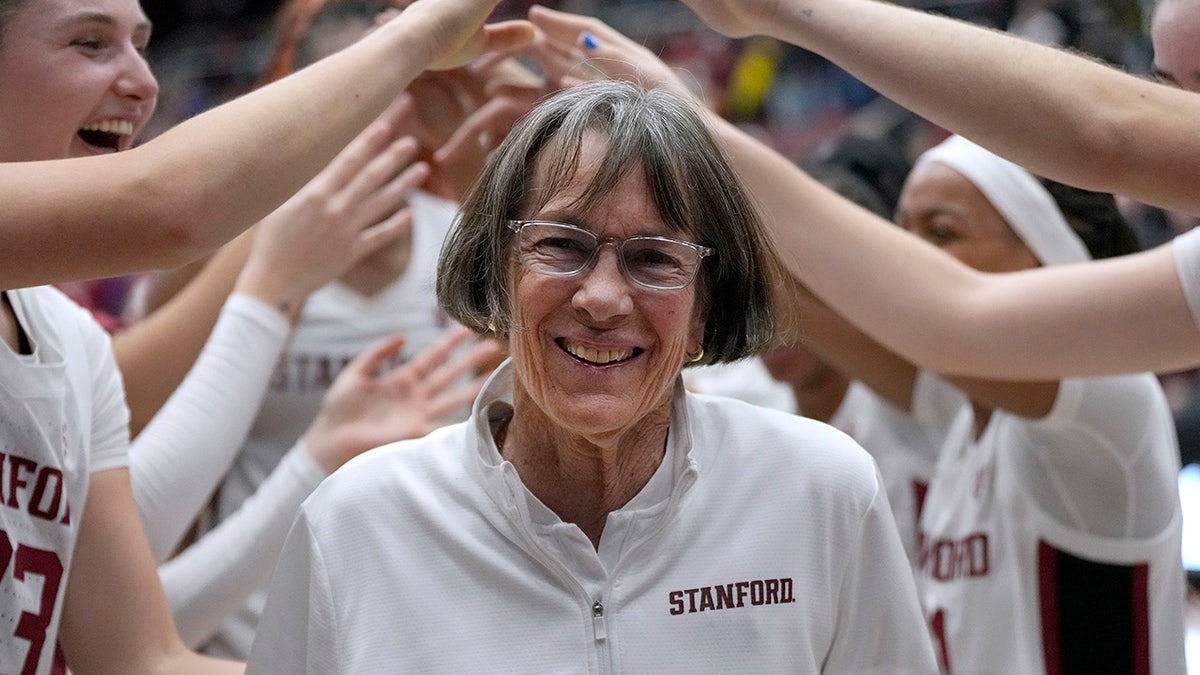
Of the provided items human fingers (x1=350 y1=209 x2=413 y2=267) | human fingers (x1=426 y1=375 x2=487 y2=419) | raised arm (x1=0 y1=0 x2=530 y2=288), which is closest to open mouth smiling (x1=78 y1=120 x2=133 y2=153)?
raised arm (x1=0 y1=0 x2=530 y2=288)

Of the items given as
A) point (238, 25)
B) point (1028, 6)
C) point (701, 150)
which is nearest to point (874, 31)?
point (701, 150)

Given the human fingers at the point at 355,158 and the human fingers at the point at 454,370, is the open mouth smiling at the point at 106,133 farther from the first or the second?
the human fingers at the point at 454,370

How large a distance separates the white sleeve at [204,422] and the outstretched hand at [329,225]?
6 cm

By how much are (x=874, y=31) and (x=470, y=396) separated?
1265 mm

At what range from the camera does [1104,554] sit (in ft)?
8.88

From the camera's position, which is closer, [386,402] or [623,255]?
[623,255]

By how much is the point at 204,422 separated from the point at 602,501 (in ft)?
3.53

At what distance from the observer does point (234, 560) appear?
2752 millimetres

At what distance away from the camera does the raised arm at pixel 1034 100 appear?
1.77 metres

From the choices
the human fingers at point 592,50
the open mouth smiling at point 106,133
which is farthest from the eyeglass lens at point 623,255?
the open mouth smiling at point 106,133

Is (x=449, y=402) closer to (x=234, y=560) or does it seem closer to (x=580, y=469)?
(x=234, y=560)

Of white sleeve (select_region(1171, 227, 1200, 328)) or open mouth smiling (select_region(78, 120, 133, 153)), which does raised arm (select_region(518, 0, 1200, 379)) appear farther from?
open mouth smiling (select_region(78, 120, 133, 153))

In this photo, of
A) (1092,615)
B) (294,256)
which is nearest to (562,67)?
(294,256)

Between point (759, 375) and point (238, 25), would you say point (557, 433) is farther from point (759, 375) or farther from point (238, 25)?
point (238, 25)
